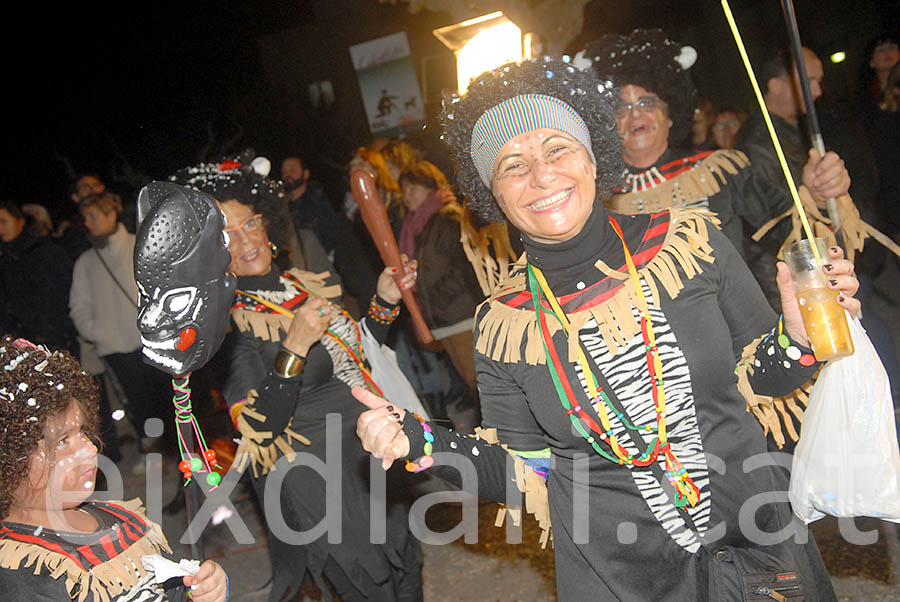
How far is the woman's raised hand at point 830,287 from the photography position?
1759 mm

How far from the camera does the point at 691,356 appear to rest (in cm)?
198

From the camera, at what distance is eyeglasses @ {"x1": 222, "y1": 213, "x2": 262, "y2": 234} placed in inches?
133

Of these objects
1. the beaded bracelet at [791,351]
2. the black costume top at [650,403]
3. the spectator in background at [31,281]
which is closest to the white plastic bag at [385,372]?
the black costume top at [650,403]

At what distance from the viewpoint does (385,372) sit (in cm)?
377

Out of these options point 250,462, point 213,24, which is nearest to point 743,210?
point 250,462

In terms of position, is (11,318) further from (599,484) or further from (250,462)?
(599,484)

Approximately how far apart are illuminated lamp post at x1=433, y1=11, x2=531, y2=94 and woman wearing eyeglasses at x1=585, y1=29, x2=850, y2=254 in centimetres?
128

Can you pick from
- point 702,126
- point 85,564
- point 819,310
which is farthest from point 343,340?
point 702,126

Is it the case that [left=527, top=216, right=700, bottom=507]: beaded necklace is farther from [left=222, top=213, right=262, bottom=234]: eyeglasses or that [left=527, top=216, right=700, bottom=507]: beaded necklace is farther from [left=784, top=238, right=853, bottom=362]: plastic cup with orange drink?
[left=222, top=213, right=262, bottom=234]: eyeglasses

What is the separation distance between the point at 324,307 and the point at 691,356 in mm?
1662

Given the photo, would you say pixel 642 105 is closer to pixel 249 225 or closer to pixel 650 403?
pixel 249 225

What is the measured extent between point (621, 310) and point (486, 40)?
3.71 m

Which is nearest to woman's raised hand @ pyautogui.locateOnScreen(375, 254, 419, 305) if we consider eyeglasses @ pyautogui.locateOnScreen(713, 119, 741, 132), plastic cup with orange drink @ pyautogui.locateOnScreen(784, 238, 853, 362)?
plastic cup with orange drink @ pyautogui.locateOnScreen(784, 238, 853, 362)

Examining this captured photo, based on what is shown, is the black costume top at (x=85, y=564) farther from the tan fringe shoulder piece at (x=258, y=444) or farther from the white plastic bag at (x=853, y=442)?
the white plastic bag at (x=853, y=442)
